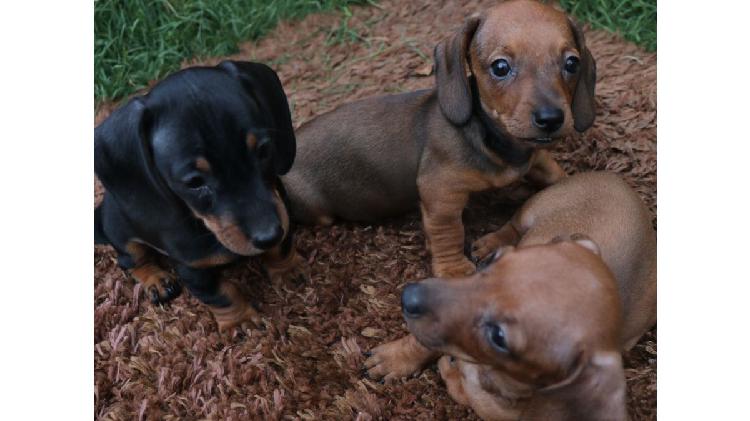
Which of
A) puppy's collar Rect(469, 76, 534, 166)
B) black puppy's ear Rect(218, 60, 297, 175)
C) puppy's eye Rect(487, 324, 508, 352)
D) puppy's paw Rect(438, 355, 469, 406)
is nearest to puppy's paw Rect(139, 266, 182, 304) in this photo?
black puppy's ear Rect(218, 60, 297, 175)

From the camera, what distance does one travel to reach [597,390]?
251cm

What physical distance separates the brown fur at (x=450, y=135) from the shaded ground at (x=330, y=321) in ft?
0.64

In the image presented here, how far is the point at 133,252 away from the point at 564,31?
9.02 ft

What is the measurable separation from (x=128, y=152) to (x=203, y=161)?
406 mm

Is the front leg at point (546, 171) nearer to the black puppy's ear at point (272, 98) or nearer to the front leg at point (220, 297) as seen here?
the black puppy's ear at point (272, 98)

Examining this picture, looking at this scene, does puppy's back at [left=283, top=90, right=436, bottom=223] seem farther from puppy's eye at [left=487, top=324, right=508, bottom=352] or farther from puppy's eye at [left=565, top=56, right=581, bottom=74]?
puppy's eye at [left=487, top=324, right=508, bottom=352]


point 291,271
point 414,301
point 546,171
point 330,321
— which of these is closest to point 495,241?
point 546,171

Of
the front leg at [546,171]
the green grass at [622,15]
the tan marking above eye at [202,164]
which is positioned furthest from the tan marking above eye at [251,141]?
the green grass at [622,15]

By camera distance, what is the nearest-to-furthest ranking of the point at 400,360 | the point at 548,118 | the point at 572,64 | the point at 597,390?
the point at 597,390, the point at 548,118, the point at 572,64, the point at 400,360

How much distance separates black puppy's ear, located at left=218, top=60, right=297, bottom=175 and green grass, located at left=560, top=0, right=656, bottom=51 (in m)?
3.12

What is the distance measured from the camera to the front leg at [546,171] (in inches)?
171

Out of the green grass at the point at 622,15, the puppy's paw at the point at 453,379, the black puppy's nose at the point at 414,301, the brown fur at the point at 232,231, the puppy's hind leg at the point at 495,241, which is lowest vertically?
the puppy's paw at the point at 453,379

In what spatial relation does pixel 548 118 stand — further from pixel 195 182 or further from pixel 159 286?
pixel 159 286

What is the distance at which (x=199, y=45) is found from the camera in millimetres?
5949
